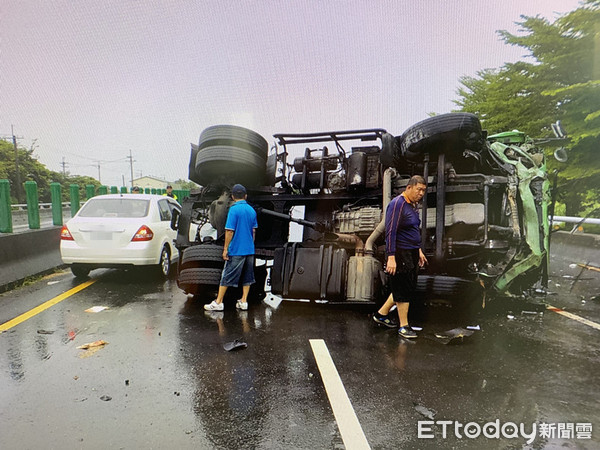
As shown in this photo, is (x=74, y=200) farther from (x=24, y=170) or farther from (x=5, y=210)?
(x=24, y=170)

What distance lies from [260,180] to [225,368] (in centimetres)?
379

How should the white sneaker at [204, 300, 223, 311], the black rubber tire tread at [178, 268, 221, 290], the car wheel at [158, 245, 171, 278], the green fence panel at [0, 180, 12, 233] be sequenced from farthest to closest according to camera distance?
the car wheel at [158, 245, 171, 278]
the green fence panel at [0, 180, 12, 233]
the black rubber tire tread at [178, 268, 221, 290]
the white sneaker at [204, 300, 223, 311]

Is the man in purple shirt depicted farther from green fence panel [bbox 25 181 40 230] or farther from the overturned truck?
green fence panel [bbox 25 181 40 230]

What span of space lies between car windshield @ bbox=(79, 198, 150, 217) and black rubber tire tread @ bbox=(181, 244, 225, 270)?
2.37 metres

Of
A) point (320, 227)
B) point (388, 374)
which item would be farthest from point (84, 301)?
point (388, 374)

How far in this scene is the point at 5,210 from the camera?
25.5ft

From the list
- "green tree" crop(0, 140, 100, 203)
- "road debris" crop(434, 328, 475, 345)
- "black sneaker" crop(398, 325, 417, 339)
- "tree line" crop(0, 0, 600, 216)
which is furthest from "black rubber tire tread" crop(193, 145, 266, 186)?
"green tree" crop(0, 140, 100, 203)

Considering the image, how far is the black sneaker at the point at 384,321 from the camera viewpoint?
5.12m

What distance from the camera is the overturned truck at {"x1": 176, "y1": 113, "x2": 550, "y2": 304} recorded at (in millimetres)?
5652

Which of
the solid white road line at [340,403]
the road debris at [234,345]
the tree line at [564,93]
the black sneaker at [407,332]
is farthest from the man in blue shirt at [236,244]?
the tree line at [564,93]

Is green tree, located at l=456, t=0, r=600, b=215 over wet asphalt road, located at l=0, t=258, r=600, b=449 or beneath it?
over

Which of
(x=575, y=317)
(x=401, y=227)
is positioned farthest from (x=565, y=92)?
(x=401, y=227)

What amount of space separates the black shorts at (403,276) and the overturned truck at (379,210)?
67 centimetres

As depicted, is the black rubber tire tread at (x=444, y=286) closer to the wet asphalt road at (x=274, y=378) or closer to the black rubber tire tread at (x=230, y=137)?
the wet asphalt road at (x=274, y=378)
